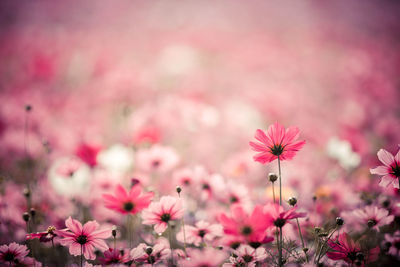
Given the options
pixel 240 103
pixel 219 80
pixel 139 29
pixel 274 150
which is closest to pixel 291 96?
pixel 240 103

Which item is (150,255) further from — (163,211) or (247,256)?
(247,256)

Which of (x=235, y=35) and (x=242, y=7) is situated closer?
(x=235, y=35)

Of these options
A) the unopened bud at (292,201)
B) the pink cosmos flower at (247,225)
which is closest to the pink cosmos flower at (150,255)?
the pink cosmos flower at (247,225)

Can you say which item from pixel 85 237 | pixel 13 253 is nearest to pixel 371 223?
pixel 85 237

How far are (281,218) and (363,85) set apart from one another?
77.9 inches

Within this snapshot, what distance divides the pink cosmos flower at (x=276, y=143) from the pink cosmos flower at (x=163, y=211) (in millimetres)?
189

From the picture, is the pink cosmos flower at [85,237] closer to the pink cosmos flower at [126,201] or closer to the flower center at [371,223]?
the pink cosmos flower at [126,201]

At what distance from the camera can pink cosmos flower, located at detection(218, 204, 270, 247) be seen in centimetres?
54

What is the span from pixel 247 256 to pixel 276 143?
23 centimetres

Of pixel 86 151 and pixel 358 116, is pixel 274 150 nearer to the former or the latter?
pixel 86 151

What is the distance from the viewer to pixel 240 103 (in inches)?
88.5

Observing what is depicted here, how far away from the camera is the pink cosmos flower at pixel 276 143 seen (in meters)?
0.60

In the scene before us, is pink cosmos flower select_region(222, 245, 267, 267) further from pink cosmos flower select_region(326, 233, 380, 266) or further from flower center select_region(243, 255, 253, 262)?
pink cosmos flower select_region(326, 233, 380, 266)

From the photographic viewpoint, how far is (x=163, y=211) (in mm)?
623
